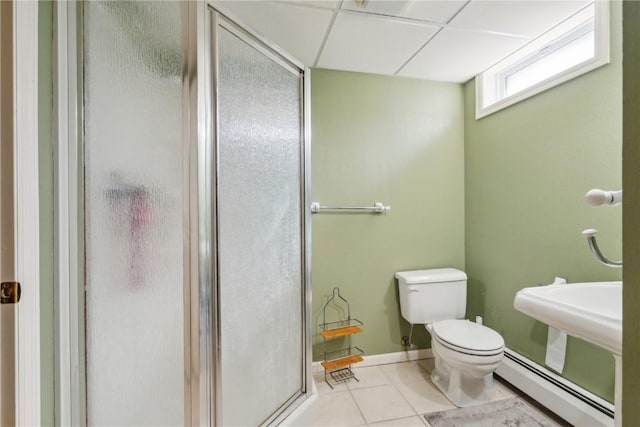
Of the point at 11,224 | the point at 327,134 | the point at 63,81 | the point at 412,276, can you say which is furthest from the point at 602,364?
the point at 63,81

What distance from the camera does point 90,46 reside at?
2.94ft

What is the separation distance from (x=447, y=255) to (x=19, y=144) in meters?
2.33

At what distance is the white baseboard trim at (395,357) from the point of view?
204cm

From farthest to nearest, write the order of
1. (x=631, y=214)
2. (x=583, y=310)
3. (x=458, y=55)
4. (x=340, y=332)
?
1. (x=340, y=332)
2. (x=458, y=55)
3. (x=583, y=310)
4. (x=631, y=214)

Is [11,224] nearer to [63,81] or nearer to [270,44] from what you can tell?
[63,81]

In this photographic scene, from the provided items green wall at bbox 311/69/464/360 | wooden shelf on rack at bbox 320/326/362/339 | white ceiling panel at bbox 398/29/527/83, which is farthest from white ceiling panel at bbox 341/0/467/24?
wooden shelf on rack at bbox 320/326/362/339

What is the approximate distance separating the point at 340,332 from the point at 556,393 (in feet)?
3.91

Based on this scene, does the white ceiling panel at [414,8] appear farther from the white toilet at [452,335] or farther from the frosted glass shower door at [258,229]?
the white toilet at [452,335]

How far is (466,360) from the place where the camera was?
59.4 inches

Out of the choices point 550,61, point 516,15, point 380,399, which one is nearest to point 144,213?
point 380,399

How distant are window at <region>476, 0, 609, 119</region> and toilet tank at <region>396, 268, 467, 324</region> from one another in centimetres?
120

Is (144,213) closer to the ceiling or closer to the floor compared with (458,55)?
closer to the floor

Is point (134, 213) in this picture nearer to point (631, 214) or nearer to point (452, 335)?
point (631, 214)

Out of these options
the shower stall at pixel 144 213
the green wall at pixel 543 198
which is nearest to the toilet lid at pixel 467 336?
the green wall at pixel 543 198
